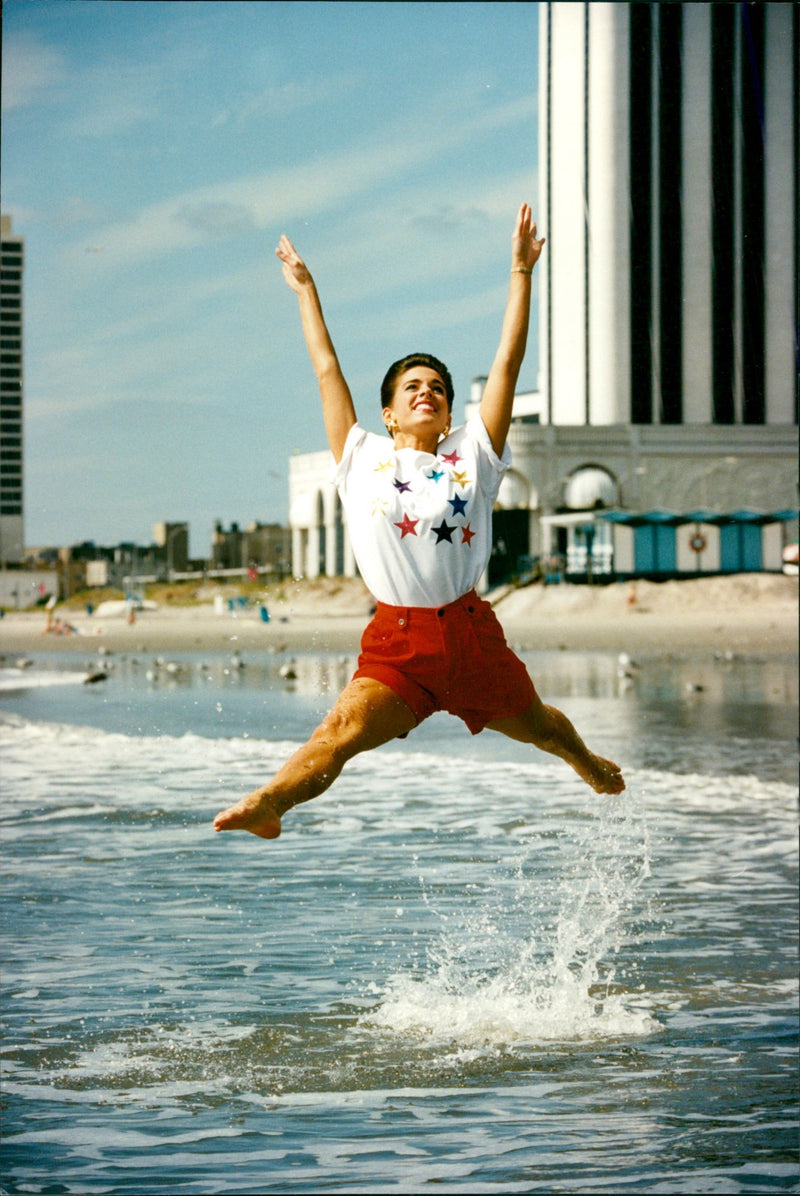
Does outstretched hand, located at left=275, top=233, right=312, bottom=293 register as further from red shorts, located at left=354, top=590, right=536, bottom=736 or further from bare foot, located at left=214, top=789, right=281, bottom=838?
bare foot, located at left=214, top=789, right=281, bottom=838

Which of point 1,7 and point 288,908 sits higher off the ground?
point 1,7

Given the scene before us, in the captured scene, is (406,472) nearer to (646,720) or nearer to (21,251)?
(21,251)

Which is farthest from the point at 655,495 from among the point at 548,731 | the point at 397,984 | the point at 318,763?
the point at 318,763

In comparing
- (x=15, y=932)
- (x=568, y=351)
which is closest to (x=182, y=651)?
(x=568, y=351)

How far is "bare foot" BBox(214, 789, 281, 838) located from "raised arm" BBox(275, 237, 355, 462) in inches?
38.4

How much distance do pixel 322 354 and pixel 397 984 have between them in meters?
10.0

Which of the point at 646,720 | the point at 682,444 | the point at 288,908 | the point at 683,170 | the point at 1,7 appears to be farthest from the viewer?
the point at 682,444

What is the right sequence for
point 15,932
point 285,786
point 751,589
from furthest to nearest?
point 751,589
point 15,932
point 285,786

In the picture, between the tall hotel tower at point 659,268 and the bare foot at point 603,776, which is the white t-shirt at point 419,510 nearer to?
the bare foot at point 603,776

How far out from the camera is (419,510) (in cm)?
479

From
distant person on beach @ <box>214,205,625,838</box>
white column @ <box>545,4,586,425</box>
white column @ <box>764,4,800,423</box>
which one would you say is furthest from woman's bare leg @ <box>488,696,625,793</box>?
white column @ <box>545,4,586,425</box>

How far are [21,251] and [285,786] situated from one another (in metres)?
6.30

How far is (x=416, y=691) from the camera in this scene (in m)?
5.00

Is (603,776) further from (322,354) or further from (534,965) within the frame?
(534,965)
